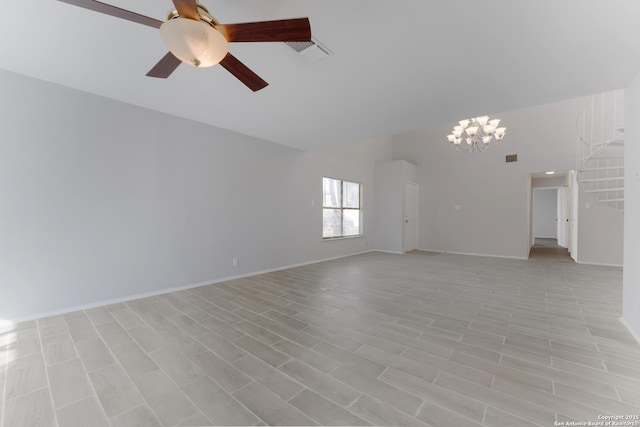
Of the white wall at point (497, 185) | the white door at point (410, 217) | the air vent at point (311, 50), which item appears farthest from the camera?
the white door at point (410, 217)

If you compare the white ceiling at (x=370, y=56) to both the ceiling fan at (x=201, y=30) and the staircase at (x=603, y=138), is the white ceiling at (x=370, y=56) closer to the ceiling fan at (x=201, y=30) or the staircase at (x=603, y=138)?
the ceiling fan at (x=201, y=30)

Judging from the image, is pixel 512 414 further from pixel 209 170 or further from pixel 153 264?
pixel 209 170

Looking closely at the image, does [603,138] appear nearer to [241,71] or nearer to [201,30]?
[241,71]

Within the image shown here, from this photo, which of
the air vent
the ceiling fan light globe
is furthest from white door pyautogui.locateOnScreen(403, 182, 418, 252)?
the ceiling fan light globe

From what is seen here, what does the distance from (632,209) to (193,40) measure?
156 inches

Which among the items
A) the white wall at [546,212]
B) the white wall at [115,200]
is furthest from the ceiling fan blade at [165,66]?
the white wall at [546,212]

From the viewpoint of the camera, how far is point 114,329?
2354 mm

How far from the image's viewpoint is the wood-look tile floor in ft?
4.53

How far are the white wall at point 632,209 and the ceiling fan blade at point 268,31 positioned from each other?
3.17 metres

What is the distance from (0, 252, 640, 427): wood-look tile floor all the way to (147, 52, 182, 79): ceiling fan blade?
221 centimetres

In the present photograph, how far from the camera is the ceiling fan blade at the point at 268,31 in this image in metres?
1.32

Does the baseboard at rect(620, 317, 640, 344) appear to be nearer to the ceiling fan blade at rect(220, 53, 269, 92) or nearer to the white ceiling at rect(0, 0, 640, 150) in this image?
the white ceiling at rect(0, 0, 640, 150)

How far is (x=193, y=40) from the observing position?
1309mm

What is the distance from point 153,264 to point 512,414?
12.8 ft
